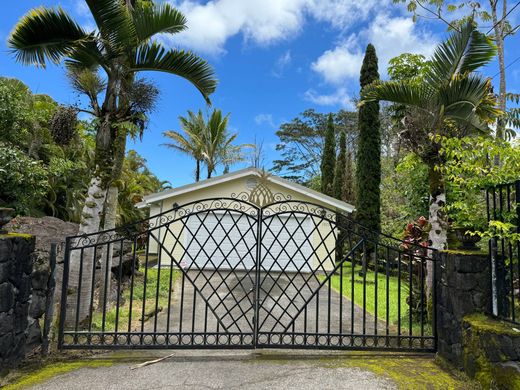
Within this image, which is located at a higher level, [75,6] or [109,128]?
[75,6]

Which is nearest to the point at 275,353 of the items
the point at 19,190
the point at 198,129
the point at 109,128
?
the point at 109,128

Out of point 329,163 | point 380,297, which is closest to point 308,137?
point 329,163

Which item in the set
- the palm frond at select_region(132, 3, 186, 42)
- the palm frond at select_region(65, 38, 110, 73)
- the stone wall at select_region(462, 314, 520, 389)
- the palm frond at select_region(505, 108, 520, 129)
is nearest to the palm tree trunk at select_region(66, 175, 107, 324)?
the palm frond at select_region(65, 38, 110, 73)

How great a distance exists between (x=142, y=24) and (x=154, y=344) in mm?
4276

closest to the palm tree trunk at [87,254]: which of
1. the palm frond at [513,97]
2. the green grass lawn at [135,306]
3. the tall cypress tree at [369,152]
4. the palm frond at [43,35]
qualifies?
→ the green grass lawn at [135,306]

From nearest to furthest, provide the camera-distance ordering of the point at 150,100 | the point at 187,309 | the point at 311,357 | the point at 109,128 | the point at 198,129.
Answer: the point at 311,357 < the point at 109,128 < the point at 150,100 < the point at 187,309 < the point at 198,129

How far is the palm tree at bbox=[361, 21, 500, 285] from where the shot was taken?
468 centimetres

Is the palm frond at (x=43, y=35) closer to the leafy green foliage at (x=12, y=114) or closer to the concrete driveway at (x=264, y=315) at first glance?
the concrete driveway at (x=264, y=315)

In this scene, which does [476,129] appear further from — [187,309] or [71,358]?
[71,358]

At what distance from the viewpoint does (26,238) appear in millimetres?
3340

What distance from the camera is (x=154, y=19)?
450cm

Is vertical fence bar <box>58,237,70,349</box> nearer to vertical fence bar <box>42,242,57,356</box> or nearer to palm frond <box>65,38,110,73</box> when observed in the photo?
vertical fence bar <box>42,242,57,356</box>

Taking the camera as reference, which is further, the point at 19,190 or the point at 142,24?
the point at 19,190

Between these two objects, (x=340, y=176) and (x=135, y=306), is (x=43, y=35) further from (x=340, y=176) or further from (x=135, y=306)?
(x=340, y=176)
